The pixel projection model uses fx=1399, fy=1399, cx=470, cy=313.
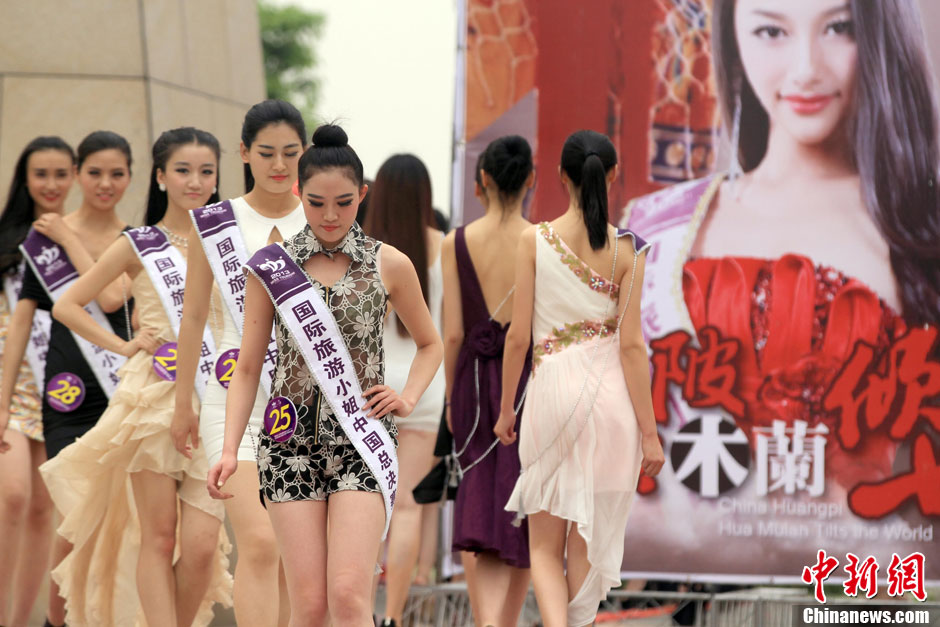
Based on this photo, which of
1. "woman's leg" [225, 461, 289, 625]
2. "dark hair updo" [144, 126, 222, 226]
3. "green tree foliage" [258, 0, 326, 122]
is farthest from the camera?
Answer: "green tree foliage" [258, 0, 326, 122]

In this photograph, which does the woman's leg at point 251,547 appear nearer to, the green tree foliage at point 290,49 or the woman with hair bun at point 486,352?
the woman with hair bun at point 486,352

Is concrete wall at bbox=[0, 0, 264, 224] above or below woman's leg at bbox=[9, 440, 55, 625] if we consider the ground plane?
above

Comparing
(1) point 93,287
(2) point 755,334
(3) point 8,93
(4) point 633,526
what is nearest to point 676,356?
(2) point 755,334

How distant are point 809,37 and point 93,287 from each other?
3.60 metres

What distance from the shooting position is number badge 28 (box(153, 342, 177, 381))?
16.5 ft

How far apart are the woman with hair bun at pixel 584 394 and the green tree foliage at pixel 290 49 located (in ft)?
134

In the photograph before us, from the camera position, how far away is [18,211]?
6.26 metres

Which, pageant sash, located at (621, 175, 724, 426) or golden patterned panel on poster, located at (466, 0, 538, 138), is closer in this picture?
pageant sash, located at (621, 175, 724, 426)

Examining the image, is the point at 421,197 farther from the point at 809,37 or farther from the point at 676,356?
the point at 809,37

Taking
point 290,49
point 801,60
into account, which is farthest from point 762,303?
point 290,49

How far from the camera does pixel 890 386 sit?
6.68m

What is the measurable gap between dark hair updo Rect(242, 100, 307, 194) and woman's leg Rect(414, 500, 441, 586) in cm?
353

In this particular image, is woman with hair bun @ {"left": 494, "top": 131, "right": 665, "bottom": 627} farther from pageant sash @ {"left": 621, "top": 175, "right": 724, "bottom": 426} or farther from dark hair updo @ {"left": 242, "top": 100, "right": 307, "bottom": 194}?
pageant sash @ {"left": 621, "top": 175, "right": 724, "bottom": 426}

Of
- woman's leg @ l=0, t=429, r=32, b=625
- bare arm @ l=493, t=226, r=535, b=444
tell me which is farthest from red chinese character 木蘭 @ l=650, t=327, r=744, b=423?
woman's leg @ l=0, t=429, r=32, b=625
